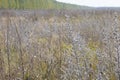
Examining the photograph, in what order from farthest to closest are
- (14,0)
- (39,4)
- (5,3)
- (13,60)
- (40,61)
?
(39,4), (14,0), (5,3), (13,60), (40,61)

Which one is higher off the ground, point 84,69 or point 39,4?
point 84,69

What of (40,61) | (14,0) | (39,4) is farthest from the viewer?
(39,4)

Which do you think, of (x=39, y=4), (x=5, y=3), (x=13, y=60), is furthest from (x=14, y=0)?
(x=13, y=60)

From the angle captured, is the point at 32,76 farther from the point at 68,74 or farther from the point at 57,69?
the point at 68,74

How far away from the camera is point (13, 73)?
4.59m

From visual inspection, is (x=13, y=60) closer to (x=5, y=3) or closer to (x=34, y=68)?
(x=34, y=68)

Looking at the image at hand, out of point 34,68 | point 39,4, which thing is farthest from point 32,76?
point 39,4

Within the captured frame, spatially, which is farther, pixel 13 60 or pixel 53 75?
pixel 13 60

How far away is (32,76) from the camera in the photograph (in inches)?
182

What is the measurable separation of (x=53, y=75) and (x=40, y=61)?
1.42 feet

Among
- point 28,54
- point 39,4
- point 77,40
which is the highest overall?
point 77,40

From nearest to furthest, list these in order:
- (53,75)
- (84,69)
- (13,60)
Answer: (84,69), (53,75), (13,60)

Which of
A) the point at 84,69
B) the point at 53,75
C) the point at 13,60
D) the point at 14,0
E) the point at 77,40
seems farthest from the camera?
the point at 14,0

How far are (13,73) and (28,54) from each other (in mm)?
359
